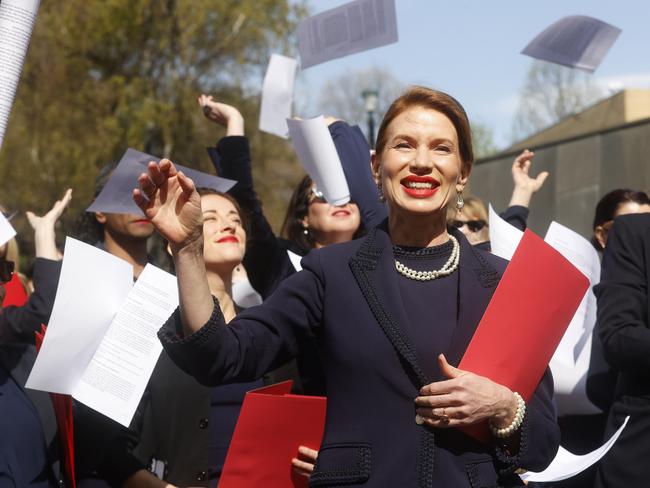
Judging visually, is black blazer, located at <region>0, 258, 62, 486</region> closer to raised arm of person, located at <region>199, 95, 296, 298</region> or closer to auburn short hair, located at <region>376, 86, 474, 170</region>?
raised arm of person, located at <region>199, 95, 296, 298</region>

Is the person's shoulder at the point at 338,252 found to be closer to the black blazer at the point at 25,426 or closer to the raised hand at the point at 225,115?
the black blazer at the point at 25,426

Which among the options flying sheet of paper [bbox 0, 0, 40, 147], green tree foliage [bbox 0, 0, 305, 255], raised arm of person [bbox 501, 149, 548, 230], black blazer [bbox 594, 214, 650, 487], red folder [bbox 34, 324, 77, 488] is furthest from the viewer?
green tree foliage [bbox 0, 0, 305, 255]

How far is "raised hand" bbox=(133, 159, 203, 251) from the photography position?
246 centimetres

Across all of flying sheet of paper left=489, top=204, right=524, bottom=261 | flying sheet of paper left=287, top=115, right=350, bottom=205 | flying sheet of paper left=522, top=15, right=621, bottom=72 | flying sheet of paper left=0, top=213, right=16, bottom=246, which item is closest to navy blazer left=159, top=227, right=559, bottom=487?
flying sheet of paper left=0, top=213, right=16, bottom=246

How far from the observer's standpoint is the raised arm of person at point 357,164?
4.35 m

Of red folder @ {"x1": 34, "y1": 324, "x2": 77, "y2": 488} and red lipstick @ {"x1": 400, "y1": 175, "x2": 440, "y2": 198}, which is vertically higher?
red lipstick @ {"x1": 400, "y1": 175, "x2": 440, "y2": 198}

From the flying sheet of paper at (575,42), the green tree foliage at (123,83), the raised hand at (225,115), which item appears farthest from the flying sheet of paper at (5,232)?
the green tree foliage at (123,83)

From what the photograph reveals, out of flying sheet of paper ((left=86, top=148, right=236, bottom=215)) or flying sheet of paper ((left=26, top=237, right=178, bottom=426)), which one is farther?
flying sheet of paper ((left=86, top=148, right=236, bottom=215))

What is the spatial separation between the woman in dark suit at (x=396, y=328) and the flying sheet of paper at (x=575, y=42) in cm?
237

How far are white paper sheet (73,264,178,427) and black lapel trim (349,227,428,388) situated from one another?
97 centimetres

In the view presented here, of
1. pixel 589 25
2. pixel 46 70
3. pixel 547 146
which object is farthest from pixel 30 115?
pixel 589 25

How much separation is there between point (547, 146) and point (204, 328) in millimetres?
9142

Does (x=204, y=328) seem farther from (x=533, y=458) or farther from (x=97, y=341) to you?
(x=97, y=341)

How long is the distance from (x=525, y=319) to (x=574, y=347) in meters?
1.94
